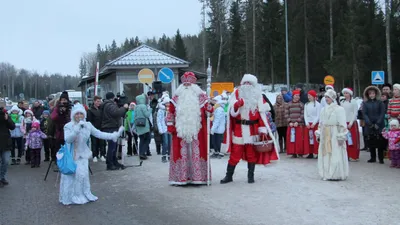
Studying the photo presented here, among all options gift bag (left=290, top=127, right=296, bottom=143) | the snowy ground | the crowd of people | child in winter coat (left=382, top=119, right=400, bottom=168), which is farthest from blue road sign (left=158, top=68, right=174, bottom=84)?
child in winter coat (left=382, top=119, right=400, bottom=168)

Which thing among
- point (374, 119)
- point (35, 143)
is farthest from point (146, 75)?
point (374, 119)

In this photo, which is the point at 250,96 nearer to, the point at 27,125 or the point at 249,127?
the point at 249,127

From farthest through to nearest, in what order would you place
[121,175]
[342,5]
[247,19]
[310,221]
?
1. [247,19]
2. [342,5]
3. [121,175]
4. [310,221]

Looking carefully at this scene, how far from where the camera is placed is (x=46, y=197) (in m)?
8.40

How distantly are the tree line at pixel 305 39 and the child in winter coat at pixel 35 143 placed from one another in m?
26.6

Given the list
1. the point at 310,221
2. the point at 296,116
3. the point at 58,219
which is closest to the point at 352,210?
the point at 310,221

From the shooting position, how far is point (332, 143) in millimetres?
9297

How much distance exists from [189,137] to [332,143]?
2918 millimetres

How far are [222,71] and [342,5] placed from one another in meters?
21.5

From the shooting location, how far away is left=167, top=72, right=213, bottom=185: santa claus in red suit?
8859 mm

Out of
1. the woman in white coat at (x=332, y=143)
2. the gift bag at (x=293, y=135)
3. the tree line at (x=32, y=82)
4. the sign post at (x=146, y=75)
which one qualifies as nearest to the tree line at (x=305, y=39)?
the sign post at (x=146, y=75)

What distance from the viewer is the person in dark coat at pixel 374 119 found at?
11594 mm

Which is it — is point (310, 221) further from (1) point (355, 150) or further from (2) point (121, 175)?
(1) point (355, 150)

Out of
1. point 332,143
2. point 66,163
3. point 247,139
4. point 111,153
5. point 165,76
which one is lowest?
point 111,153
